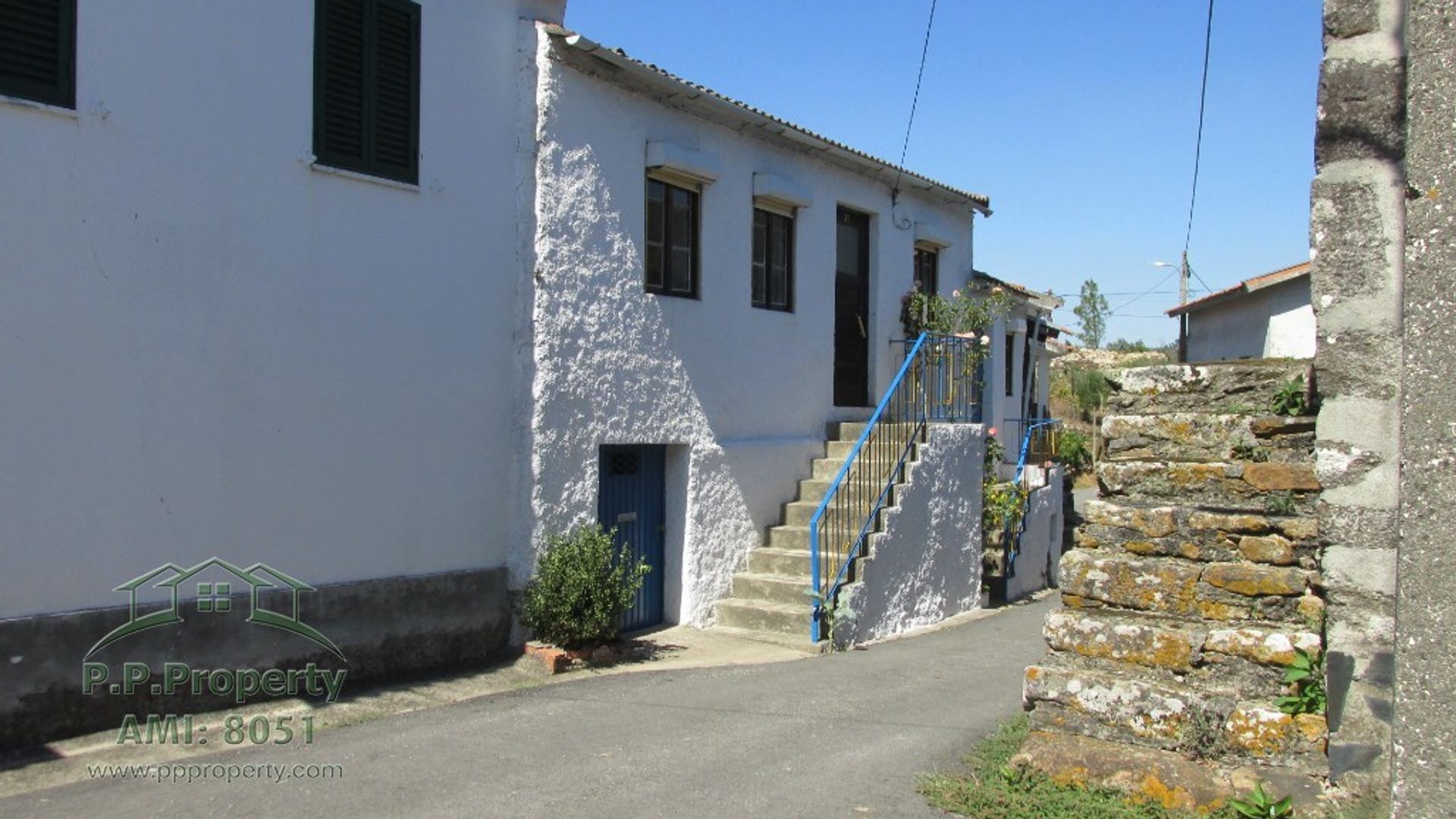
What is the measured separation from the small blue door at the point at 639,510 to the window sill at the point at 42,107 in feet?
16.3

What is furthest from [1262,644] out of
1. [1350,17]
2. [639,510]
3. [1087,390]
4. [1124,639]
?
[1087,390]

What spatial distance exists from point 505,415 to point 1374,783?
21.6 ft

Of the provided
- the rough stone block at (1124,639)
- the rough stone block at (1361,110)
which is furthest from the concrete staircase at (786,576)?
the rough stone block at (1361,110)

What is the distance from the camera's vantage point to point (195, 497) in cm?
683

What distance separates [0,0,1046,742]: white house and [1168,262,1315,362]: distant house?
296 inches

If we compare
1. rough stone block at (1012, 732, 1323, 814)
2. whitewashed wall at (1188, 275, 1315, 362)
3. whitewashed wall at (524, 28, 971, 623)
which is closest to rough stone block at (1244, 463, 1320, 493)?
rough stone block at (1012, 732, 1323, 814)

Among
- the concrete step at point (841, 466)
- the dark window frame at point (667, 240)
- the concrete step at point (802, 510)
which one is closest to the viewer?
the dark window frame at point (667, 240)

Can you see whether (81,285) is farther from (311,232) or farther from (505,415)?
(505,415)

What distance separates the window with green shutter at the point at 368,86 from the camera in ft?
25.2

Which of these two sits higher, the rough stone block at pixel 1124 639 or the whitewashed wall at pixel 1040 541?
Result: the rough stone block at pixel 1124 639

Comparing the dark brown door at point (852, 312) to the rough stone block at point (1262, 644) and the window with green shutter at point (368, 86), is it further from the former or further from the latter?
the rough stone block at point (1262, 644)

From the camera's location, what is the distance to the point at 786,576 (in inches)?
435

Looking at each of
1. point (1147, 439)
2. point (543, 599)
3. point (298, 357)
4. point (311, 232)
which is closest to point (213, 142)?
point (311, 232)

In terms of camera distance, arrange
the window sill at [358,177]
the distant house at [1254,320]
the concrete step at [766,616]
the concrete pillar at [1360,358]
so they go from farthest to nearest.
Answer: the distant house at [1254,320] < the concrete step at [766,616] < the window sill at [358,177] < the concrete pillar at [1360,358]
